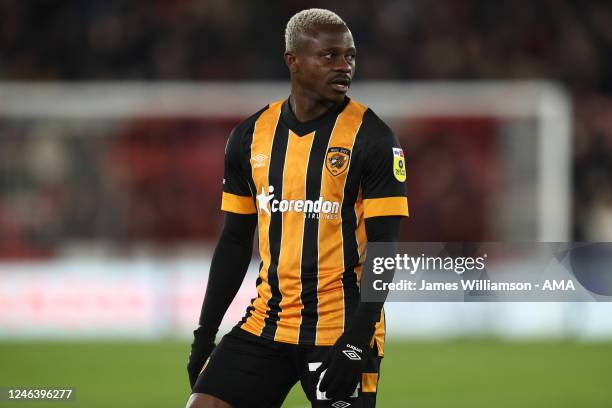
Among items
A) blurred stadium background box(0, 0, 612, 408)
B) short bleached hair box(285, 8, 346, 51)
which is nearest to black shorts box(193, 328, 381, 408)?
short bleached hair box(285, 8, 346, 51)

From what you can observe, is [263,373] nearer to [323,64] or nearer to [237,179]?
[237,179]

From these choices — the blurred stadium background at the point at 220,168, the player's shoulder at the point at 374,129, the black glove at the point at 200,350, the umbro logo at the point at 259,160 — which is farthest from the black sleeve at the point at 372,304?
the blurred stadium background at the point at 220,168

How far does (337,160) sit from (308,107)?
0.27 meters

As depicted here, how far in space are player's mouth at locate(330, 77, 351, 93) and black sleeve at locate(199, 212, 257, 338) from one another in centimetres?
62

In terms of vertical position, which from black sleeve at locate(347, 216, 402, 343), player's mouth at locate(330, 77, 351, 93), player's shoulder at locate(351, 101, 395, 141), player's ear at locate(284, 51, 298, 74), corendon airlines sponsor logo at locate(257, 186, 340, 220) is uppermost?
player's ear at locate(284, 51, 298, 74)

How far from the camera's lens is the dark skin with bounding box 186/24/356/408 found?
3.81 metres

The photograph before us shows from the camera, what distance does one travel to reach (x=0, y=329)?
38.6 feet

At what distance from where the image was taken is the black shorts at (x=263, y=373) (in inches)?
148

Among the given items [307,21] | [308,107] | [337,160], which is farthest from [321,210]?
[307,21]

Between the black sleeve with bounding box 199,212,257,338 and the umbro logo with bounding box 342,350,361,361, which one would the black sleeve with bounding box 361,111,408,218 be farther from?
the black sleeve with bounding box 199,212,257,338

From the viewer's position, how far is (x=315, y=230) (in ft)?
12.6

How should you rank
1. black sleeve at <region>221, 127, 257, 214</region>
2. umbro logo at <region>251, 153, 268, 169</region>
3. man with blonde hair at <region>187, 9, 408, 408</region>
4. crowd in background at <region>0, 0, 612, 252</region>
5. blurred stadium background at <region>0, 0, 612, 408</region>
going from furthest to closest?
crowd in background at <region>0, 0, 612, 252</region>, blurred stadium background at <region>0, 0, 612, 408</region>, black sleeve at <region>221, 127, 257, 214</region>, umbro logo at <region>251, 153, 268, 169</region>, man with blonde hair at <region>187, 9, 408, 408</region>

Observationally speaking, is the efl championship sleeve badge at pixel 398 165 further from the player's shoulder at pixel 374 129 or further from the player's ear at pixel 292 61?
the player's ear at pixel 292 61

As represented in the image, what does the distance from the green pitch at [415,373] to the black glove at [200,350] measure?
3.57 m
